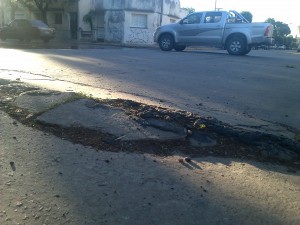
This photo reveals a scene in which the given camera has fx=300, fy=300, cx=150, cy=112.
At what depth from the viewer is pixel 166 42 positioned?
625 inches

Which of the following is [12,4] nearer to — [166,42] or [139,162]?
[166,42]

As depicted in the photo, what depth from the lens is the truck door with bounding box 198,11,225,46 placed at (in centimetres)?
1438

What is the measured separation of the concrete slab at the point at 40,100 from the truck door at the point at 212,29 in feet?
38.5

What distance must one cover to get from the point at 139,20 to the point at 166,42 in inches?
614

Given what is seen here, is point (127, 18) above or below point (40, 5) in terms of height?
below

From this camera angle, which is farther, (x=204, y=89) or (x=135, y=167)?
(x=204, y=89)

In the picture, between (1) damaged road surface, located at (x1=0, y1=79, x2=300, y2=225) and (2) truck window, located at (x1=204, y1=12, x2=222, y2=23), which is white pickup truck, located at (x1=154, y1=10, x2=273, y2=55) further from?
(1) damaged road surface, located at (x1=0, y1=79, x2=300, y2=225)

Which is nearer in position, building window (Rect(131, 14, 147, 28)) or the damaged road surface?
the damaged road surface

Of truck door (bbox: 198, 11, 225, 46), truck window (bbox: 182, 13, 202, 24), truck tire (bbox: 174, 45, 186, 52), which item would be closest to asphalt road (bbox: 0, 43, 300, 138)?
truck door (bbox: 198, 11, 225, 46)

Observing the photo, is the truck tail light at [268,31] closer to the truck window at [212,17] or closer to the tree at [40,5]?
the truck window at [212,17]

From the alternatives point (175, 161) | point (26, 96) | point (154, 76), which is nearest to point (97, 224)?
point (175, 161)

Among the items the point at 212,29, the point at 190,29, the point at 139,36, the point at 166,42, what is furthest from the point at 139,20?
the point at 212,29

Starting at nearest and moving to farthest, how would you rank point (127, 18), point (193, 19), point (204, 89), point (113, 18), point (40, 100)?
point (40, 100) < point (204, 89) < point (193, 19) < point (127, 18) < point (113, 18)

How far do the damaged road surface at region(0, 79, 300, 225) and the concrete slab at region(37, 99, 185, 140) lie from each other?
0.01 meters
